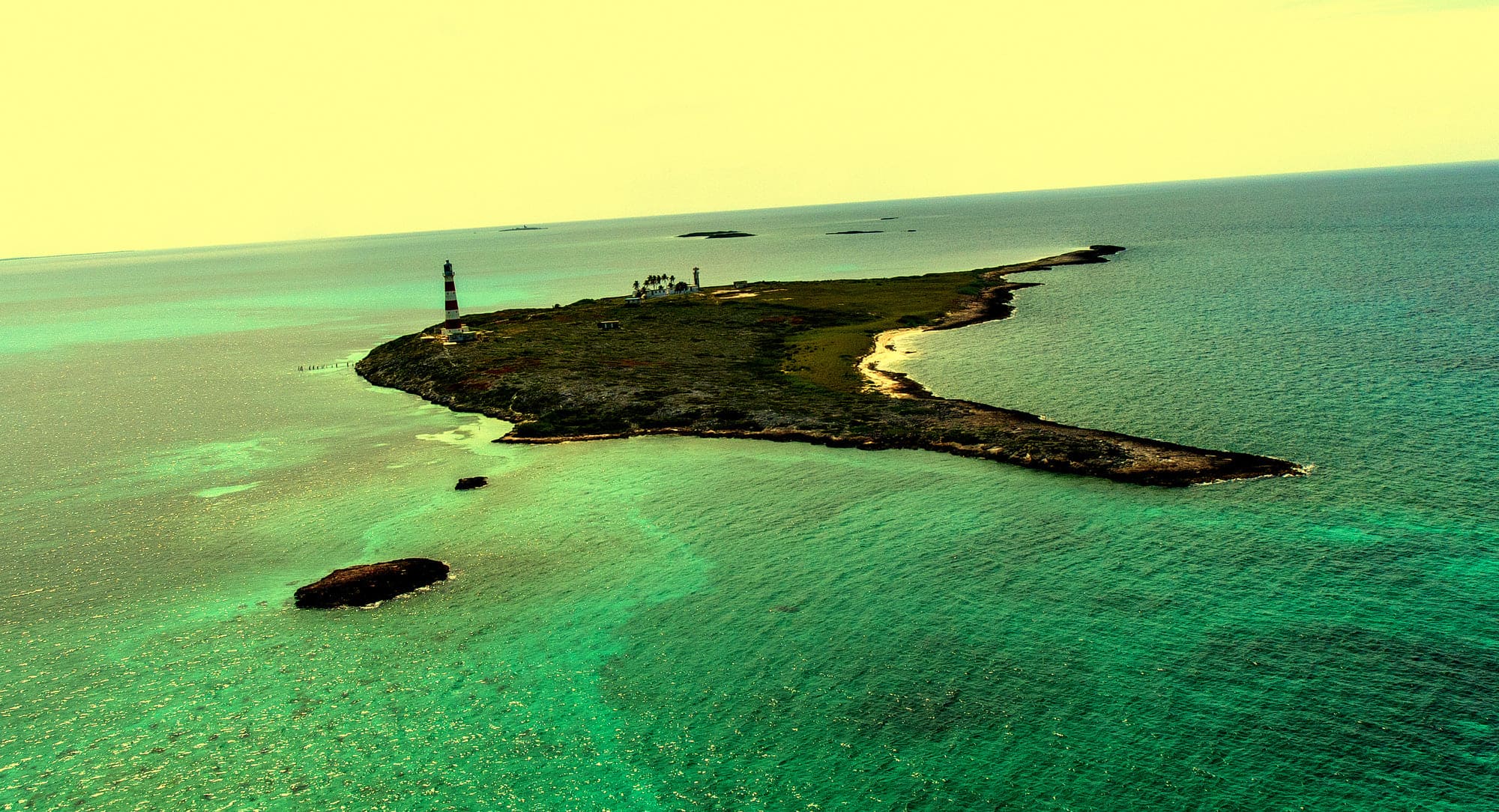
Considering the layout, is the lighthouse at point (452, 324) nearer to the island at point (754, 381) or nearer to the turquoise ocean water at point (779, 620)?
the island at point (754, 381)

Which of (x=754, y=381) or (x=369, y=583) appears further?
(x=754, y=381)

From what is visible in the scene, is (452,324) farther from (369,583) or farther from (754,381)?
(369,583)

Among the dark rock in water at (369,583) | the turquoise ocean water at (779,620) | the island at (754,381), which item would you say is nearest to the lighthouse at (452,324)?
the island at (754,381)

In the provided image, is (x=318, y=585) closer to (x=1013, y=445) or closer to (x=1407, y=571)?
(x=1013, y=445)

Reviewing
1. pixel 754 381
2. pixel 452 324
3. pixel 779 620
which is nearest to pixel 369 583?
pixel 779 620

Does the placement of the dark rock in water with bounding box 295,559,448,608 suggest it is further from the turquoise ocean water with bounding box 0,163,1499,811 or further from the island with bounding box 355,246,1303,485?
the island with bounding box 355,246,1303,485

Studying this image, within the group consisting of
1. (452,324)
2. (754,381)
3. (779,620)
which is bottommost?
(779,620)
